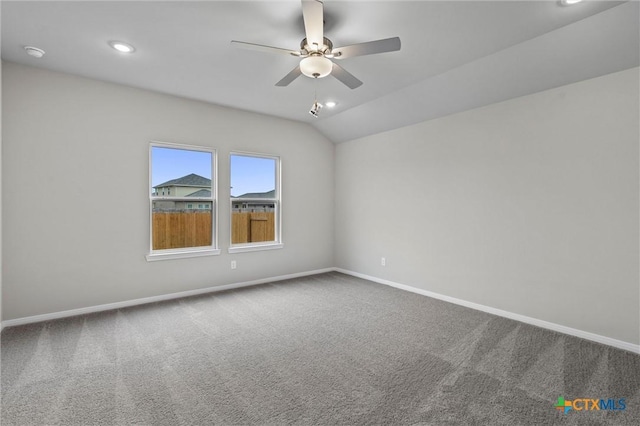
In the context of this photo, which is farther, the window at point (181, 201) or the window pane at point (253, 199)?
the window pane at point (253, 199)

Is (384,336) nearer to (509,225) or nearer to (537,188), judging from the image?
(509,225)

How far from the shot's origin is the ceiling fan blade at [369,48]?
82.6 inches

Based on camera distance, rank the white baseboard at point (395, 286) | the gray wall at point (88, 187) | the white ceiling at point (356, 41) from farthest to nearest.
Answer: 1. the gray wall at point (88, 187)
2. the white baseboard at point (395, 286)
3. the white ceiling at point (356, 41)

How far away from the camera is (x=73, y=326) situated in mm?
3102

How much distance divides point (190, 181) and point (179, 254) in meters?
1.06

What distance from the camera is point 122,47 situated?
2.77m

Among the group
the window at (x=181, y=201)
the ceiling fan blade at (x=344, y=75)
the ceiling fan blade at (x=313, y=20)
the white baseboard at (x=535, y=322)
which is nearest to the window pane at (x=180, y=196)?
the window at (x=181, y=201)

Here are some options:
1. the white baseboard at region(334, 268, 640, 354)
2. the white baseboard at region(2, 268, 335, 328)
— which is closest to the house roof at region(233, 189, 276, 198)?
the white baseboard at region(2, 268, 335, 328)

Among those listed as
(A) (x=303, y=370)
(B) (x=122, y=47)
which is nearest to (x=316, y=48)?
(B) (x=122, y=47)

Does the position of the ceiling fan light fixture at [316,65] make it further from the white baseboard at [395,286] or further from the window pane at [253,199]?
the white baseboard at [395,286]

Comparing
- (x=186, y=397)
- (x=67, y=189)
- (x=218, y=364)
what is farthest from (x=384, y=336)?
(x=67, y=189)

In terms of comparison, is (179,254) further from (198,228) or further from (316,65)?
(316,65)

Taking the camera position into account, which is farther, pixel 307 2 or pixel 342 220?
pixel 342 220

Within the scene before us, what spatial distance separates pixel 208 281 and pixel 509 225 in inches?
160
